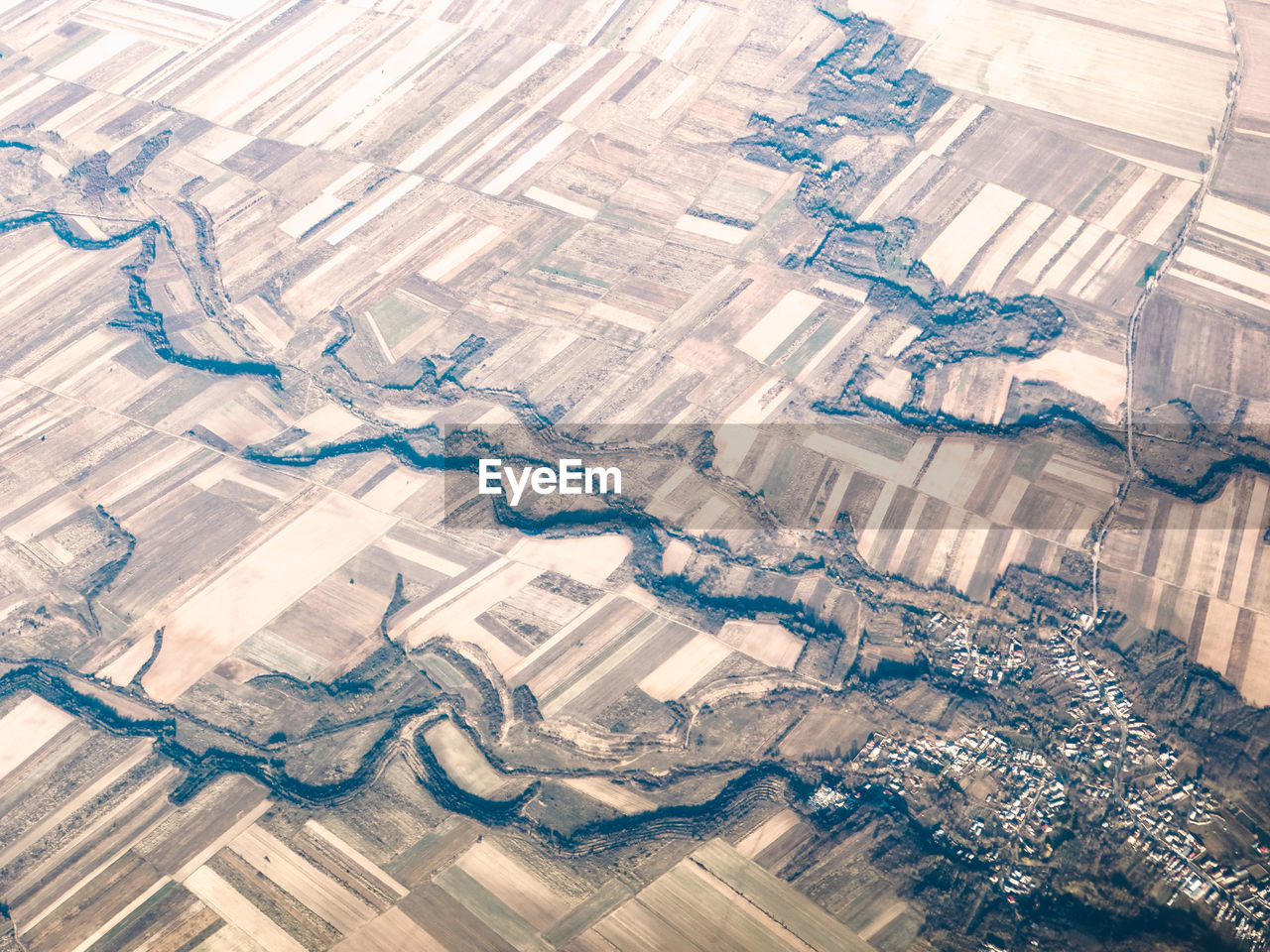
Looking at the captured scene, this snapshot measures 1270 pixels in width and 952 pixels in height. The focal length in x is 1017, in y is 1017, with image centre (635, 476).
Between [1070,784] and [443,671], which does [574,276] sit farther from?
[1070,784]

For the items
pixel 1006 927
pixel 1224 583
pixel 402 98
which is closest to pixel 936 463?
pixel 1224 583

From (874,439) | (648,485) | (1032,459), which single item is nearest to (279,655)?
(648,485)

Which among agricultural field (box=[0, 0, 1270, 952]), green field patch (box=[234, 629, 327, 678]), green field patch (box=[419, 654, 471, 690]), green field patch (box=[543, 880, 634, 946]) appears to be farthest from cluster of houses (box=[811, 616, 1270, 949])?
green field patch (box=[234, 629, 327, 678])

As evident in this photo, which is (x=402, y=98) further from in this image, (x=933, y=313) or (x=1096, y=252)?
(x=1096, y=252)

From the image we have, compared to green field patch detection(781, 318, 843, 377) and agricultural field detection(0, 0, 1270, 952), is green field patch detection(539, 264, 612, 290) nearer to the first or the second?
agricultural field detection(0, 0, 1270, 952)

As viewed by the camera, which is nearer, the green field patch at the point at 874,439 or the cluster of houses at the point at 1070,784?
the cluster of houses at the point at 1070,784

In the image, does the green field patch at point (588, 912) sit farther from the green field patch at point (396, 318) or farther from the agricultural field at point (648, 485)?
the green field patch at point (396, 318)

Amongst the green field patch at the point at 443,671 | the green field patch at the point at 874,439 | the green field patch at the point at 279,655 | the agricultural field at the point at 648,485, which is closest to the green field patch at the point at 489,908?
the agricultural field at the point at 648,485

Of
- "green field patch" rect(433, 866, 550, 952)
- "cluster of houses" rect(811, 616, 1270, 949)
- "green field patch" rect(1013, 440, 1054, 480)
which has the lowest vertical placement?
"green field patch" rect(433, 866, 550, 952)

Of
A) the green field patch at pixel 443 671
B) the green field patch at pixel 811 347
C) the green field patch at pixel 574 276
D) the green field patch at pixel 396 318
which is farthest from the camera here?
the green field patch at pixel 574 276

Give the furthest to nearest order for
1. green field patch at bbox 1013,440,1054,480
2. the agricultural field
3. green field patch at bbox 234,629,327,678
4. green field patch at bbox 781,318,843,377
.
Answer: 1. green field patch at bbox 781,318,843,377
2. green field patch at bbox 1013,440,1054,480
3. green field patch at bbox 234,629,327,678
4. the agricultural field

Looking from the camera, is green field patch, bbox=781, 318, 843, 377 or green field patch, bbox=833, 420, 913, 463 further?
green field patch, bbox=781, 318, 843, 377

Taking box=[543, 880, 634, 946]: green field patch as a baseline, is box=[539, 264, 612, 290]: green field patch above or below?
above
